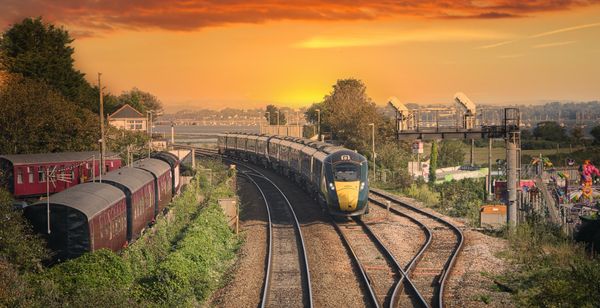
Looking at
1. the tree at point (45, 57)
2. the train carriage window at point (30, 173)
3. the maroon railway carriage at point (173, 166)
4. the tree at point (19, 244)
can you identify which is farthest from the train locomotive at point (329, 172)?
the tree at point (45, 57)

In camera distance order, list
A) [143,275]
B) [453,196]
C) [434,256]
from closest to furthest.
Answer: [143,275] < [434,256] < [453,196]

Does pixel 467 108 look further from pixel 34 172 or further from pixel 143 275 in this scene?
pixel 34 172

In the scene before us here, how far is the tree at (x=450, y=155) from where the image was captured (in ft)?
285

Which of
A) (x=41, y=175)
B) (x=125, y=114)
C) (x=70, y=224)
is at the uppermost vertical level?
(x=125, y=114)

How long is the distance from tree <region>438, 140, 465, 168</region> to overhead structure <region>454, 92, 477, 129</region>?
160ft

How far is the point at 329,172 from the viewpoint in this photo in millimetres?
36312

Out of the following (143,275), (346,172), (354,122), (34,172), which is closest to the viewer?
(143,275)

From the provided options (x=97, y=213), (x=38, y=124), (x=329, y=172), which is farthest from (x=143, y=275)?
(x=38, y=124)

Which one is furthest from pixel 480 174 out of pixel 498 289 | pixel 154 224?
pixel 498 289

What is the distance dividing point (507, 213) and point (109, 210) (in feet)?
60.7

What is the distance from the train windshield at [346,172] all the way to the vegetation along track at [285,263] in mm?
3130

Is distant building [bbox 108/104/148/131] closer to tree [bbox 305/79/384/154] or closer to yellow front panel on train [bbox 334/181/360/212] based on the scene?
tree [bbox 305/79/384/154]

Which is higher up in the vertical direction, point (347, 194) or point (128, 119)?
point (128, 119)

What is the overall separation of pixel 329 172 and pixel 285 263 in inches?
387
